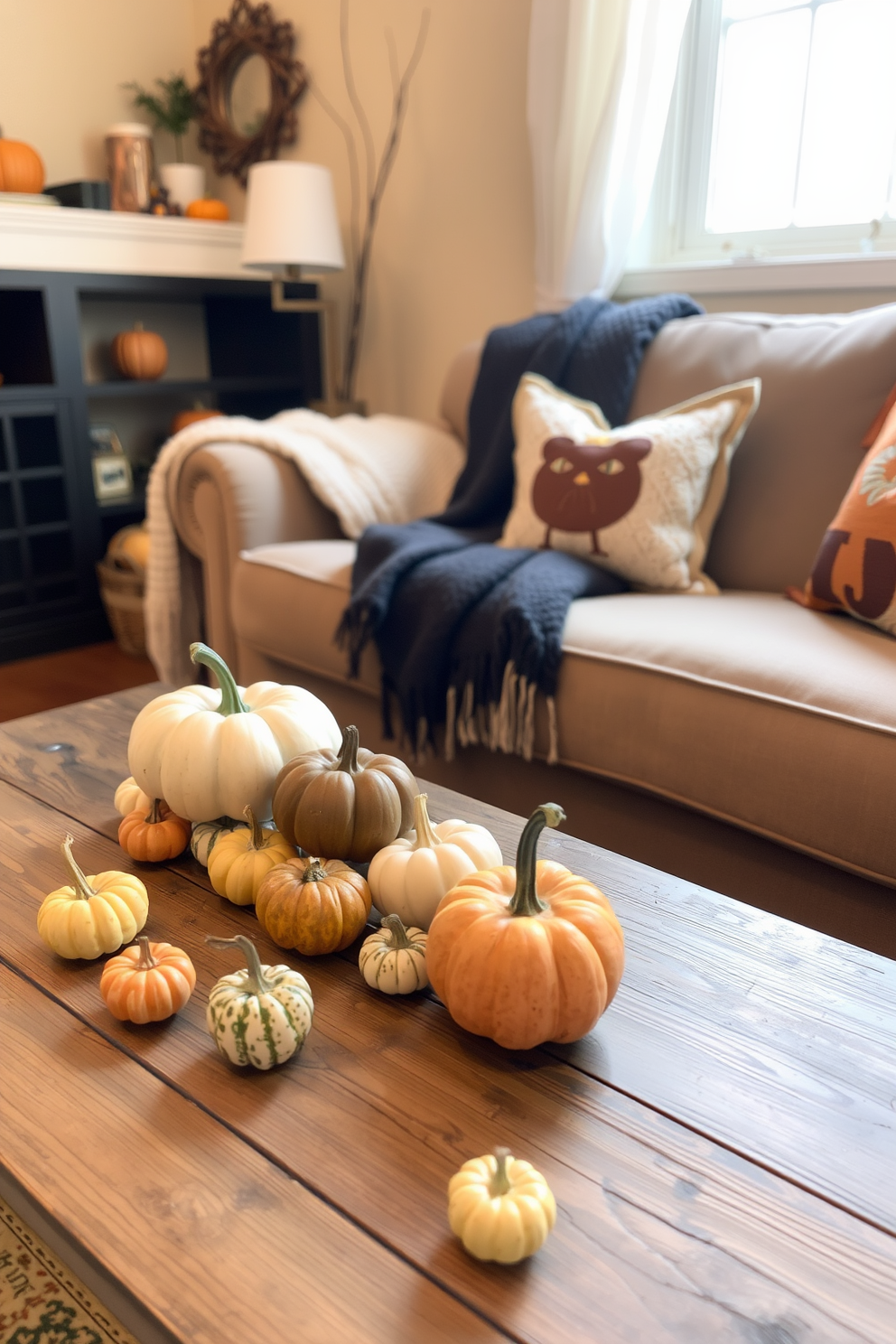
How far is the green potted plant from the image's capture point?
Answer: 3.07 m

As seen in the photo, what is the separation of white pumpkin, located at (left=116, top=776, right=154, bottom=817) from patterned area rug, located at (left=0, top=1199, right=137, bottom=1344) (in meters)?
0.43

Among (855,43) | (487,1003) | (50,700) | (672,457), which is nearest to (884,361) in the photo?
(672,457)

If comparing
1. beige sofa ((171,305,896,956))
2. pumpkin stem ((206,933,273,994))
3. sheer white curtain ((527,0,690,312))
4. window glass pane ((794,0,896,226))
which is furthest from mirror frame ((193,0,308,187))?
pumpkin stem ((206,933,273,994))

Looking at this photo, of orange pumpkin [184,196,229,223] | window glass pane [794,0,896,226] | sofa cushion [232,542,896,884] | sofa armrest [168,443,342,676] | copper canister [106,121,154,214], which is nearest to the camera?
sofa cushion [232,542,896,884]

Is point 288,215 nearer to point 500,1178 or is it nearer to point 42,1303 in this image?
point 42,1303

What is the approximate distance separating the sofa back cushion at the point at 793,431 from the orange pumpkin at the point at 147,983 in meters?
1.30

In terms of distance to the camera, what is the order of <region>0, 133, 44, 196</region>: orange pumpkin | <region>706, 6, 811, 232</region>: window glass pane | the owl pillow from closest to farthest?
the owl pillow
<region>706, 6, 811, 232</region>: window glass pane
<region>0, 133, 44, 196</region>: orange pumpkin

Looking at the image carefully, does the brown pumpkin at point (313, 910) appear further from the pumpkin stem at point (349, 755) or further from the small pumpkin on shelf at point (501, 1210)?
the small pumpkin on shelf at point (501, 1210)

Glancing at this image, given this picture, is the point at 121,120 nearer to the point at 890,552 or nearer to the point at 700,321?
the point at 700,321

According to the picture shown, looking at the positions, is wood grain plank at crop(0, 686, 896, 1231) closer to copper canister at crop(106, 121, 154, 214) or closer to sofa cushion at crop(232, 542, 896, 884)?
sofa cushion at crop(232, 542, 896, 884)

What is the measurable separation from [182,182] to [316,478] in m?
1.71

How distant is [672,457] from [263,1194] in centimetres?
133

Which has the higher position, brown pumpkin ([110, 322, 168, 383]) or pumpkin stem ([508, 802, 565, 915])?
brown pumpkin ([110, 322, 168, 383])

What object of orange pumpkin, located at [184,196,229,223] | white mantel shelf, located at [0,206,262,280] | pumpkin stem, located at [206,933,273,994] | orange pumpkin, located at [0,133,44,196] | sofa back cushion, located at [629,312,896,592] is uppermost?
orange pumpkin, located at [0,133,44,196]
